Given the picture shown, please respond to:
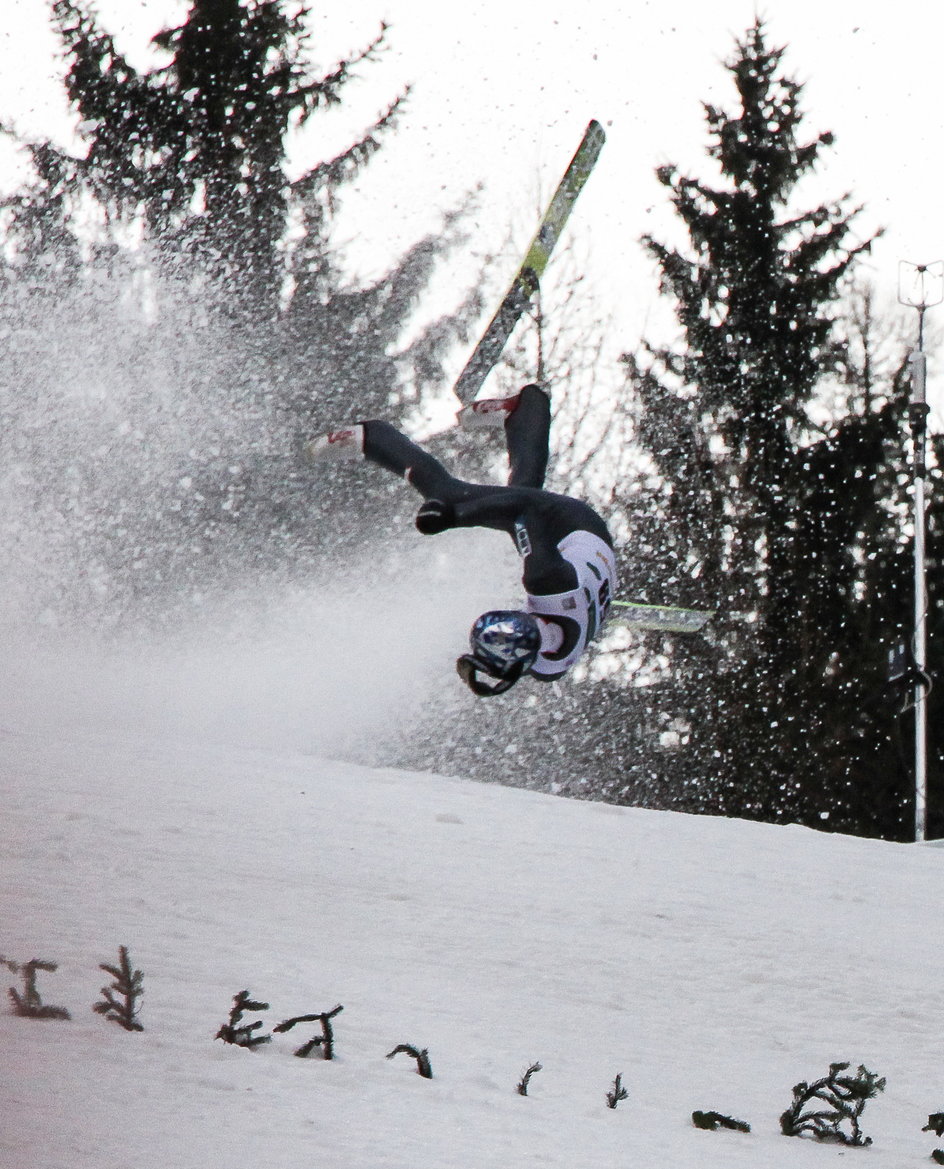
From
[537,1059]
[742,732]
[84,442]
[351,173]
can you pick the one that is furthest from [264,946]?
[742,732]

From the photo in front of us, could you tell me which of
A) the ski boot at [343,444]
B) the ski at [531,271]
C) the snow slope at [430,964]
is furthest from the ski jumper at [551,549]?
the ski at [531,271]

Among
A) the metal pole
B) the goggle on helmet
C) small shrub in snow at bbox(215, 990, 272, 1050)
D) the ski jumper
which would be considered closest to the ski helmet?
the goggle on helmet

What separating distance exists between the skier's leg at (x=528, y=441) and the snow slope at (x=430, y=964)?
5.72ft

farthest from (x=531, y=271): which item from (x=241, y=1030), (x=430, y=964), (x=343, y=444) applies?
(x=241, y=1030)

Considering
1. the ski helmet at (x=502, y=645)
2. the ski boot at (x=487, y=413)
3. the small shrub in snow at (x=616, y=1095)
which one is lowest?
the small shrub in snow at (x=616, y=1095)

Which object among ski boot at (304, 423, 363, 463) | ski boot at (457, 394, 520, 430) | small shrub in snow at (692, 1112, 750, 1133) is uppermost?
ski boot at (457, 394, 520, 430)

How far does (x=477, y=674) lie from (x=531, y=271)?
3.21m

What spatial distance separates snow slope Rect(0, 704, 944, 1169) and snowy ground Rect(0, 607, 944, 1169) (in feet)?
0.04

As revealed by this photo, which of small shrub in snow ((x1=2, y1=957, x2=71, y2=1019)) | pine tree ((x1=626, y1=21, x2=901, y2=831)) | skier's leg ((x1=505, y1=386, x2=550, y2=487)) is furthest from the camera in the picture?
pine tree ((x1=626, y1=21, x2=901, y2=831))

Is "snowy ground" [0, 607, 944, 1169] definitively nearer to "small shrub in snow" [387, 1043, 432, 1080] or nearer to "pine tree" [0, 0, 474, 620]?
"small shrub in snow" [387, 1043, 432, 1080]

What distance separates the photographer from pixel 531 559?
527cm

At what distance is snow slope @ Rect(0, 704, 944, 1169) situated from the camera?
288 cm

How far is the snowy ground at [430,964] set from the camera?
2.88 meters

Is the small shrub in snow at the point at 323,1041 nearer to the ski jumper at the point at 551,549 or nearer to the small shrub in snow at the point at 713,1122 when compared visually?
the small shrub in snow at the point at 713,1122
